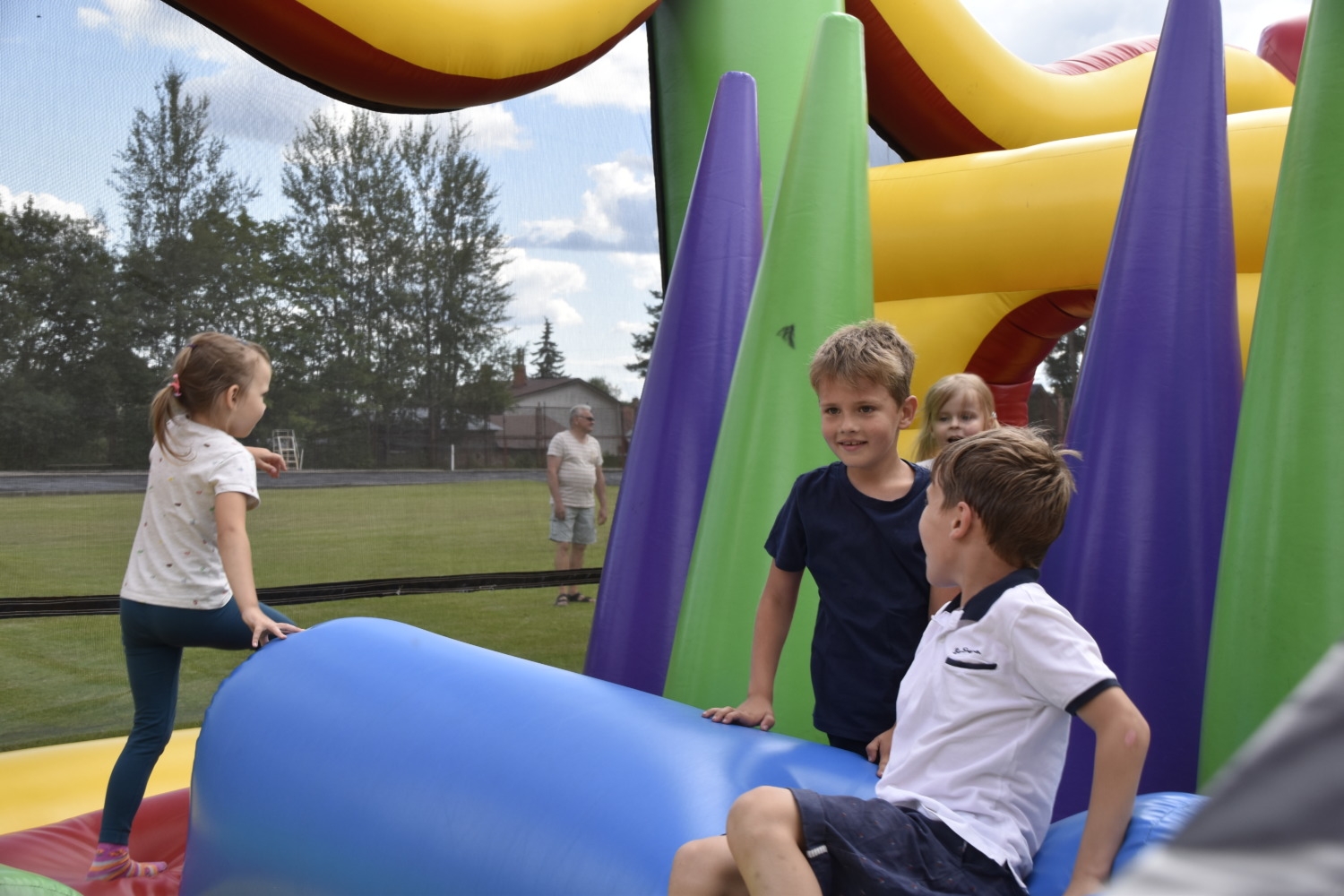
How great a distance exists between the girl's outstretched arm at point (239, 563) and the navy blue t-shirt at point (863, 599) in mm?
967

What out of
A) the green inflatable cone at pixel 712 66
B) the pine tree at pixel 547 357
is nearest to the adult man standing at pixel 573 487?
the pine tree at pixel 547 357

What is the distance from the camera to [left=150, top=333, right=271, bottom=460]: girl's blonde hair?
6.46ft

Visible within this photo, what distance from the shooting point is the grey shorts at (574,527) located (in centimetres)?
396

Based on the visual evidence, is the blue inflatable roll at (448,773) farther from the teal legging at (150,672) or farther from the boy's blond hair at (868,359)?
the boy's blond hair at (868,359)

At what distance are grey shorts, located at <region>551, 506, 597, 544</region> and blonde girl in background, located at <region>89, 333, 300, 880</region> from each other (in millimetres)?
1931

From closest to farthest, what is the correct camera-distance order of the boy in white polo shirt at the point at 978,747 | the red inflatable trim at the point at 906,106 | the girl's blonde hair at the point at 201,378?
the boy in white polo shirt at the point at 978,747, the girl's blonde hair at the point at 201,378, the red inflatable trim at the point at 906,106

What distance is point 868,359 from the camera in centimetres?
138

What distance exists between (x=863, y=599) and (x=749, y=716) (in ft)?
0.70

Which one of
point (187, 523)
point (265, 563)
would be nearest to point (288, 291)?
point (265, 563)

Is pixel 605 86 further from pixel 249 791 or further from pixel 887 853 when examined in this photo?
pixel 887 853

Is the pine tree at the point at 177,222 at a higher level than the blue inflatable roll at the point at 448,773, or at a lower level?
higher

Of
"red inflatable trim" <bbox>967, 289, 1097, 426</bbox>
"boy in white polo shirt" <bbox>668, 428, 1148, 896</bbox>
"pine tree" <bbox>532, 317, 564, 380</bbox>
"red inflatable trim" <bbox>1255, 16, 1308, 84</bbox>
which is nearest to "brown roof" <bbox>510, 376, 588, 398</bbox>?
"pine tree" <bbox>532, 317, 564, 380</bbox>

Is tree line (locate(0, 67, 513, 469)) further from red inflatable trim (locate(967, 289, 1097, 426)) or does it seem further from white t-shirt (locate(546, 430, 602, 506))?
red inflatable trim (locate(967, 289, 1097, 426))

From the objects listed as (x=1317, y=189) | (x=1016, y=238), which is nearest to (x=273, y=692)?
(x=1317, y=189)
